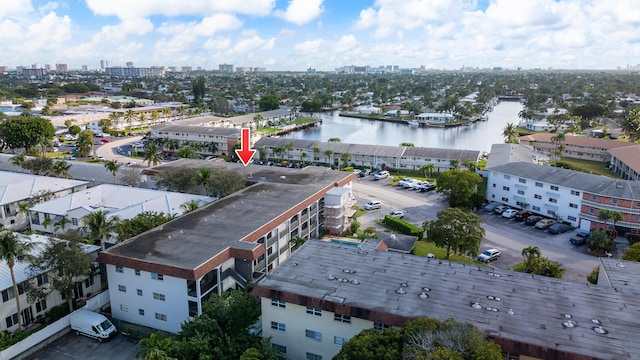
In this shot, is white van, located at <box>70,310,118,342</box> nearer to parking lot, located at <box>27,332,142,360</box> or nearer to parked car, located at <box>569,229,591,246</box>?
parking lot, located at <box>27,332,142,360</box>

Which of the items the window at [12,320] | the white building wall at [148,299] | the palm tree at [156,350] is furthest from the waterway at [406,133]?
Result: the palm tree at [156,350]

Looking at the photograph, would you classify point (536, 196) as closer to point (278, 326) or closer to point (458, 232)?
point (458, 232)

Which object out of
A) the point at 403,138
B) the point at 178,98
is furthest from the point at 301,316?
the point at 178,98

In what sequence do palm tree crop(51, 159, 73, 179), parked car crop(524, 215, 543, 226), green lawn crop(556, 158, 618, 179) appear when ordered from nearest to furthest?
parked car crop(524, 215, 543, 226) < palm tree crop(51, 159, 73, 179) < green lawn crop(556, 158, 618, 179)

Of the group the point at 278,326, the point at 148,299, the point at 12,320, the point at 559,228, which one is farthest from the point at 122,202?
the point at 559,228

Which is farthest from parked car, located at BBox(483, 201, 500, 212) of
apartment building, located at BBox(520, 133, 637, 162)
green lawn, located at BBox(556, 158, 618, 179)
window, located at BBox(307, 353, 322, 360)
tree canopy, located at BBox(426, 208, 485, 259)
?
apartment building, located at BBox(520, 133, 637, 162)

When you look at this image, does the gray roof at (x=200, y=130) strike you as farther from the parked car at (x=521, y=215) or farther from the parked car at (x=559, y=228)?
the parked car at (x=559, y=228)
